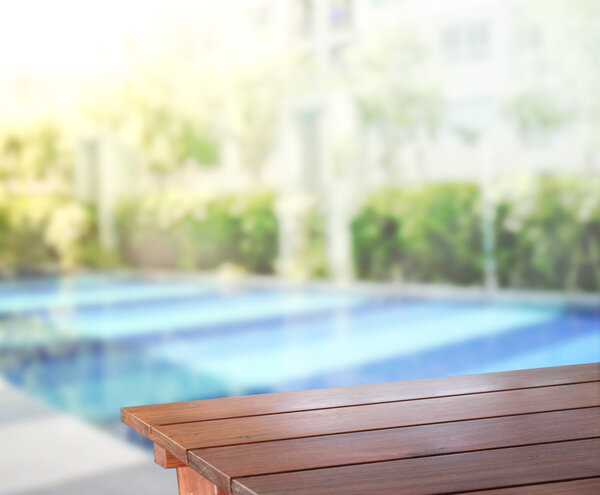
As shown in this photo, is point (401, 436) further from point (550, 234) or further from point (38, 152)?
point (38, 152)

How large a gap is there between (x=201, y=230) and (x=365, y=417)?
1091 centimetres

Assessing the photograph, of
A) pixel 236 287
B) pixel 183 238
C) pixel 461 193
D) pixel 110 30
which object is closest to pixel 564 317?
pixel 461 193

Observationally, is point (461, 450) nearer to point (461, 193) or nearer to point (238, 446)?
point (238, 446)

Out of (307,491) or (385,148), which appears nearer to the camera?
(307,491)

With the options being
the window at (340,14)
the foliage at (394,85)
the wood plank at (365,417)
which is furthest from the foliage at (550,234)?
the wood plank at (365,417)

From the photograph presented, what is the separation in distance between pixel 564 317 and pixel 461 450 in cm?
687

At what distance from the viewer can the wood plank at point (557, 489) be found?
1.07m

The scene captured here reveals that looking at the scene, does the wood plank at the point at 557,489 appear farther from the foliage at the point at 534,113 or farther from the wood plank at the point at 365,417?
the foliage at the point at 534,113

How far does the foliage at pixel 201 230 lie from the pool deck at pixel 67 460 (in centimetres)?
740

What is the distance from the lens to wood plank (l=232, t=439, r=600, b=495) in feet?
3.64

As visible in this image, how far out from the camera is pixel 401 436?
1364mm

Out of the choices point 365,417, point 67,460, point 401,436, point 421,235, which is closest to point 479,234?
point 421,235

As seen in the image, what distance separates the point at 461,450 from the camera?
1.27 meters

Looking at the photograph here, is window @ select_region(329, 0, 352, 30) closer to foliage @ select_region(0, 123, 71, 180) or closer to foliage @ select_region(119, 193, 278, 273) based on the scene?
foliage @ select_region(119, 193, 278, 273)
